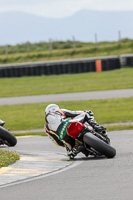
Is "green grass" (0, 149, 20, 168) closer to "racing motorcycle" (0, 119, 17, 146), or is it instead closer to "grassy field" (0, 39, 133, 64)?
"racing motorcycle" (0, 119, 17, 146)

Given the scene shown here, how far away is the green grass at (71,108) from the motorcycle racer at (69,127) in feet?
22.4

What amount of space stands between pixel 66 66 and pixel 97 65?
6.02 ft

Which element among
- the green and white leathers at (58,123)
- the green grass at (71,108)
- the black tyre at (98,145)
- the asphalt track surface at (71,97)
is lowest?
the asphalt track surface at (71,97)

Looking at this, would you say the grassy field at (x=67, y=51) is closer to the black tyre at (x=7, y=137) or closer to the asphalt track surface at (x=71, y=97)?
the asphalt track surface at (x=71, y=97)

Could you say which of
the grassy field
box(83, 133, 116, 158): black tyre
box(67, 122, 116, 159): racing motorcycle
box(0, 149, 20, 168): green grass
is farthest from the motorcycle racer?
the grassy field

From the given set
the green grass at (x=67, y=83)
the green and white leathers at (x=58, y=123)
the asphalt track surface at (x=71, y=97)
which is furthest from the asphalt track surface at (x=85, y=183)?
the green grass at (x=67, y=83)

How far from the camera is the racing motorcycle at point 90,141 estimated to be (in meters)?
10.0

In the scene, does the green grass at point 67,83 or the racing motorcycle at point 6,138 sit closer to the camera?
the racing motorcycle at point 6,138

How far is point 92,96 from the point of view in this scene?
24141 millimetres

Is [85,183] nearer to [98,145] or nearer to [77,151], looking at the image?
[98,145]

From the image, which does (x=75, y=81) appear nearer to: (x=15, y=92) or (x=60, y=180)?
(x=15, y=92)

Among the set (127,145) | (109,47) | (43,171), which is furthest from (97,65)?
(43,171)

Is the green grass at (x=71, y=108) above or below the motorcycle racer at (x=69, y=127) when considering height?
below

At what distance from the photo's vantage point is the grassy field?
138 ft
